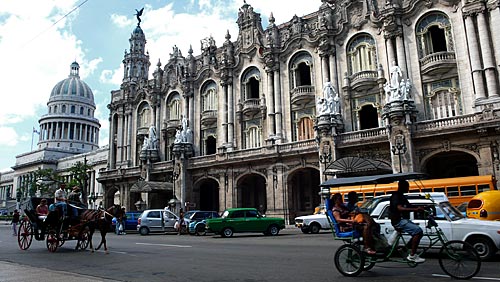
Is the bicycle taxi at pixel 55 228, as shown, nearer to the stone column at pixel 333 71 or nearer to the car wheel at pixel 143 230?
the car wheel at pixel 143 230

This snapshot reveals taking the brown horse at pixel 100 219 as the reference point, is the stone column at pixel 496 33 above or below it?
above

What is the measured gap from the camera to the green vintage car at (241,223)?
73.0 feet

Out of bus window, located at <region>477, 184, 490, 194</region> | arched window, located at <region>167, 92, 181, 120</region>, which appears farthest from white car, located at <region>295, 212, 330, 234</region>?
arched window, located at <region>167, 92, 181, 120</region>

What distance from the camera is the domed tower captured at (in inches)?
3920

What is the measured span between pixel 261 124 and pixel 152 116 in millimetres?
→ 15352

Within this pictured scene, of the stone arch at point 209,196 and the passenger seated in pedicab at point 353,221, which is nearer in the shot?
the passenger seated in pedicab at point 353,221

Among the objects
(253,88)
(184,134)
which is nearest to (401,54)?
(253,88)

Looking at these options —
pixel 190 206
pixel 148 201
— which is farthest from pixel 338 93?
pixel 148 201

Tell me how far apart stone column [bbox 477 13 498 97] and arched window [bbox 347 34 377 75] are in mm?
7258

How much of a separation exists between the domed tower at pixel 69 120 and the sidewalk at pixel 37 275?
94.5 metres

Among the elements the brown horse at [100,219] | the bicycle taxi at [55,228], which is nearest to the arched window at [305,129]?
the brown horse at [100,219]

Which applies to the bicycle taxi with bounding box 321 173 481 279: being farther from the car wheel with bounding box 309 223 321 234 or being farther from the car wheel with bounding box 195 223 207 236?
the car wheel with bounding box 195 223 207 236

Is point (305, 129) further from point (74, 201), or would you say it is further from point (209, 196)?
point (74, 201)

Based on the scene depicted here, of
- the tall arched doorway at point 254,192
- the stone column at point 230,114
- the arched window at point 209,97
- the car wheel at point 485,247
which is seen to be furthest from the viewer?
the arched window at point 209,97
